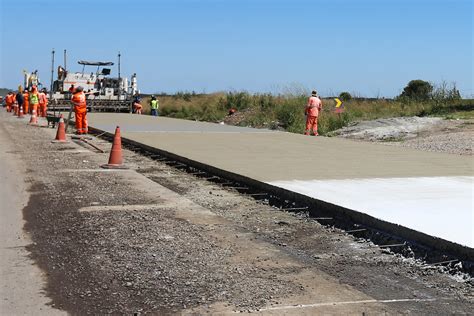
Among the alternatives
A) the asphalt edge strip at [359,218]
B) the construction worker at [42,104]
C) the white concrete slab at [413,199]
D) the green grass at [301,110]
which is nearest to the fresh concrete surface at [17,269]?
the asphalt edge strip at [359,218]

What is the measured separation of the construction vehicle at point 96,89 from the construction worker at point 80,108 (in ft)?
73.1

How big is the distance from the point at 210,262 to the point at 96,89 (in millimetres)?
40944

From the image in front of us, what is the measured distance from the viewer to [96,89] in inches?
1789

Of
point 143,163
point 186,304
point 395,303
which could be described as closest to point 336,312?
point 395,303

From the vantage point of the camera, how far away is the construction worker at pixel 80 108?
21359 millimetres

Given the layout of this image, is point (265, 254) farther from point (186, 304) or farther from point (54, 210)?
point (54, 210)

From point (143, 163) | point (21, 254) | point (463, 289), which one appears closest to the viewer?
point (463, 289)

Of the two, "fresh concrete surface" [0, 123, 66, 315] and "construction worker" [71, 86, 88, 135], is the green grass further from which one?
"fresh concrete surface" [0, 123, 66, 315]

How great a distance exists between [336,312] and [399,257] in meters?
1.79

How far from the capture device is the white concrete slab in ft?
22.3

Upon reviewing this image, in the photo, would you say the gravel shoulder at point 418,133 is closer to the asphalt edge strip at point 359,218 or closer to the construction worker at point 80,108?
the asphalt edge strip at point 359,218

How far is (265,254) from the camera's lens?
20.9 ft

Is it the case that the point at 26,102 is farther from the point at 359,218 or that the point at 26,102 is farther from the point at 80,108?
the point at 359,218

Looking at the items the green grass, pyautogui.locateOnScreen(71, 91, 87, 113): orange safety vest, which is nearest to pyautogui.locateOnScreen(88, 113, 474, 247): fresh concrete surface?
pyautogui.locateOnScreen(71, 91, 87, 113): orange safety vest
